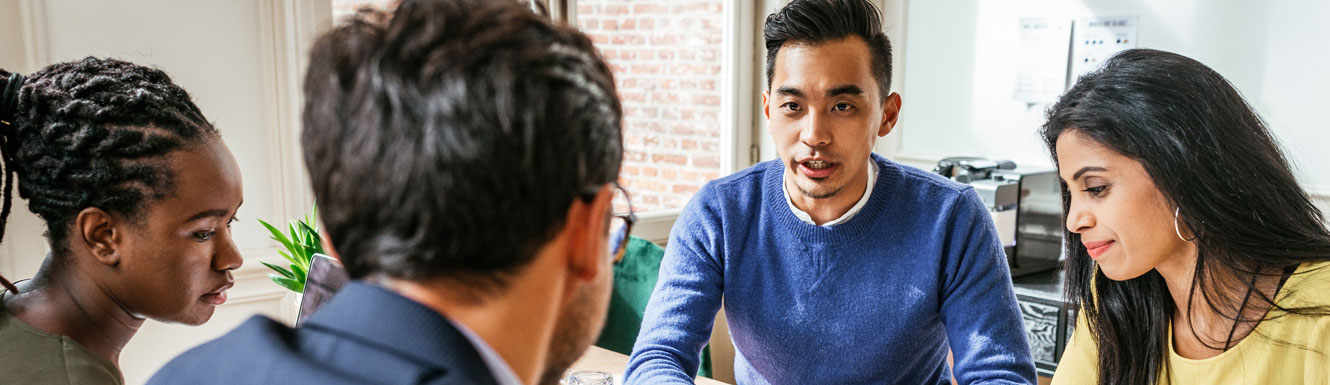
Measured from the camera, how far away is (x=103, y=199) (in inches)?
42.1

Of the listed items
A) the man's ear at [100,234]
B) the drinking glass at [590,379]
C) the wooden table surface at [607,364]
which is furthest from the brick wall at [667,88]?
the man's ear at [100,234]

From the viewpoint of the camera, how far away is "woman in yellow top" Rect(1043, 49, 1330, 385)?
4.30 ft

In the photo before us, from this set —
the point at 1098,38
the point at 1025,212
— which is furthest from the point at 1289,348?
the point at 1098,38

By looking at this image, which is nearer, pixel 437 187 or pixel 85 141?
pixel 437 187

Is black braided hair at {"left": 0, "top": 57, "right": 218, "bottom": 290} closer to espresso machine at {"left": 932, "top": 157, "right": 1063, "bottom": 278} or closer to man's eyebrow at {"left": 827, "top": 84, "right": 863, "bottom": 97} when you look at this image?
man's eyebrow at {"left": 827, "top": 84, "right": 863, "bottom": 97}

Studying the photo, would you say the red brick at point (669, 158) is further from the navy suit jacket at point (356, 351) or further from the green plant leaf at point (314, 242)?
the navy suit jacket at point (356, 351)

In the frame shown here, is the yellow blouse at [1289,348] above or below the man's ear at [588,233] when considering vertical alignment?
below

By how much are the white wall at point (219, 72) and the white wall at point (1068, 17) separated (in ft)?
7.33

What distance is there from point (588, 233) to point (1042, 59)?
2955 mm

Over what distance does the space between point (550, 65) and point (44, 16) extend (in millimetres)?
2086

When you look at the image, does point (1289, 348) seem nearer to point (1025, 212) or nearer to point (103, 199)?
point (1025, 212)

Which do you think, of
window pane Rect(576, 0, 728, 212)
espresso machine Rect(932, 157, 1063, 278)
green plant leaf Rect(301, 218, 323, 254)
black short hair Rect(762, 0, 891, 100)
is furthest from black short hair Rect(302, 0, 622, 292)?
window pane Rect(576, 0, 728, 212)

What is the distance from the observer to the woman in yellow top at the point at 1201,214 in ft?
4.30

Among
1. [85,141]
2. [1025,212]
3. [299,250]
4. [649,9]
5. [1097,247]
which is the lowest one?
[1025,212]
